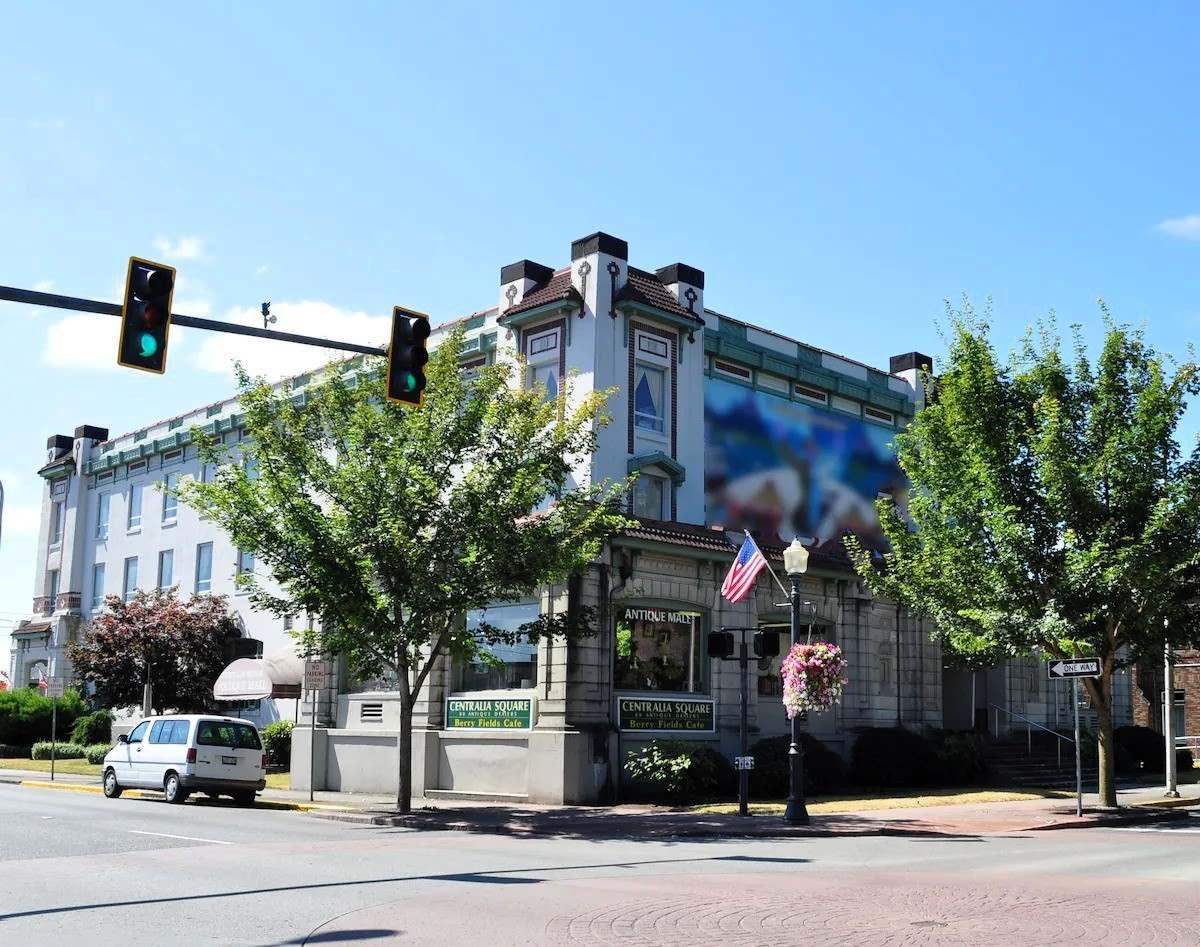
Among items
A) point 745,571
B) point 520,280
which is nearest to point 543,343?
point 520,280

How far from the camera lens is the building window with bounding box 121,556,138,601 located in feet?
159

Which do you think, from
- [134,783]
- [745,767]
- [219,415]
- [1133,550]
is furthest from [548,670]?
[219,415]

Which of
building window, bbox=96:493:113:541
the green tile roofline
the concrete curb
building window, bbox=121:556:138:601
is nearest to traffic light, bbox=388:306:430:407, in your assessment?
the concrete curb

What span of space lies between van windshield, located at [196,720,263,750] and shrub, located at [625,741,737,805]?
25.5 feet

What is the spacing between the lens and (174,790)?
25.7 m

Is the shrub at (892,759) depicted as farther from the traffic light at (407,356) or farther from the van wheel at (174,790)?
the traffic light at (407,356)

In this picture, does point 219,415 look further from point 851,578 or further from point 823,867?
point 823,867

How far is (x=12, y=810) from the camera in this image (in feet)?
74.5

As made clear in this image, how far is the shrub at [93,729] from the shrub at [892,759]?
2791 centimetres

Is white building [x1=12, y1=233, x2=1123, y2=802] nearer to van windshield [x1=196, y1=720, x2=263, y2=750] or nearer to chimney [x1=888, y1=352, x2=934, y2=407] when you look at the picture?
chimney [x1=888, y1=352, x2=934, y2=407]

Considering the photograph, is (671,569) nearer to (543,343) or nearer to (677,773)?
(677,773)

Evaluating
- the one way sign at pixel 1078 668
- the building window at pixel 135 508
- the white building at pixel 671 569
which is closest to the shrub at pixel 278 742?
the white building at pixel 671 569

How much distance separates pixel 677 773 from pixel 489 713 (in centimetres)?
463

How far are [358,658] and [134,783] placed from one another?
21.6ft
